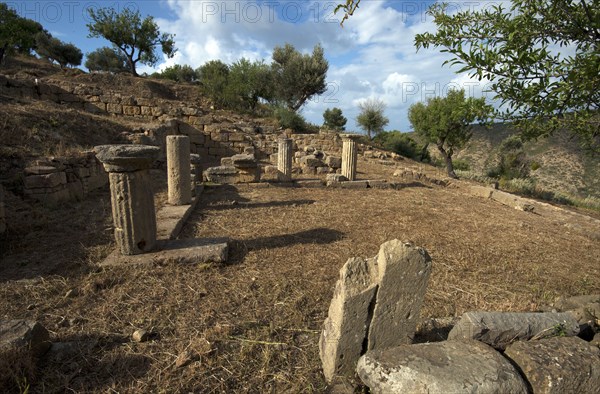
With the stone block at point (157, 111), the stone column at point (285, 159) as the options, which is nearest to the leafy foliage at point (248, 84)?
the stone block at point (157, 111)

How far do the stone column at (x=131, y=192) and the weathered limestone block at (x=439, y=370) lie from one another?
3.42m

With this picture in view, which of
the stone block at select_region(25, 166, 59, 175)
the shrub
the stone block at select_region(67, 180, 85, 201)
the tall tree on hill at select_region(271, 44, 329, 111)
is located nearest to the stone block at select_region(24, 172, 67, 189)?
the stone block at select_region(25, 166, 59, 175)

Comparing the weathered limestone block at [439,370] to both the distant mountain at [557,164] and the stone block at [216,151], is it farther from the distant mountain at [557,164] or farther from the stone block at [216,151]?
the distant mountain at [557,164]

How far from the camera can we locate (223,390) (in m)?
2.36

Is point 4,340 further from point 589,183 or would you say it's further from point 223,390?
point 589,183

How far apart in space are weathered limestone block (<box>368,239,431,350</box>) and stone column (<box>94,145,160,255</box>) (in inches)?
130

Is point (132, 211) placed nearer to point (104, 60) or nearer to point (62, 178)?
point (62, 178)

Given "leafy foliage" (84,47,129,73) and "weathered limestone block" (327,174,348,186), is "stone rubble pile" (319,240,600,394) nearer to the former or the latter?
"weathered limestone block" (327,174,348,186)

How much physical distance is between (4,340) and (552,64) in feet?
16.1

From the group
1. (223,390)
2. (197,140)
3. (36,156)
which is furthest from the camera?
(197,140)

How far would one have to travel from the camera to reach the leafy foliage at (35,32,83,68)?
28.3 m

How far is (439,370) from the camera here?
1901 millimetres

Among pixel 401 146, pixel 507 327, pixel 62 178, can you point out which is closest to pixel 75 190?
pixel 62 178

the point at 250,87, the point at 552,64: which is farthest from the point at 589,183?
the point at 552,64
